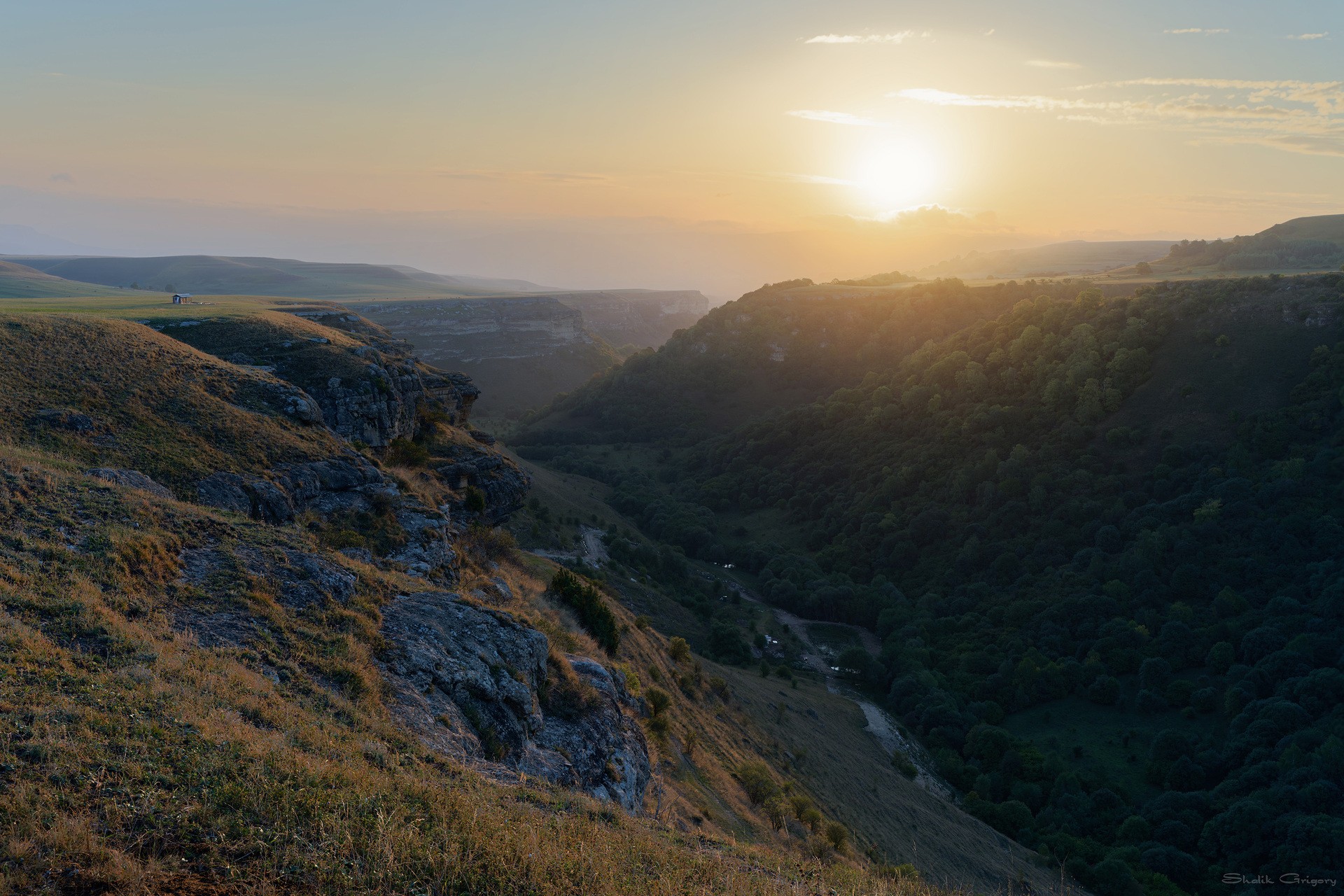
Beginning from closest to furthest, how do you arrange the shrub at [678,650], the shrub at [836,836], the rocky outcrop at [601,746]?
the rocky outcrop at [601,746], the shrub at [836,836], the shrub at [678,650]

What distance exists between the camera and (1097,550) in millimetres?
55219

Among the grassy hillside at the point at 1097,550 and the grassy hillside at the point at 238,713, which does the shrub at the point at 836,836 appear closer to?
the grassy hillside at the point at 238,713

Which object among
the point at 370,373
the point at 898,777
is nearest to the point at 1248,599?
the point at 898,777

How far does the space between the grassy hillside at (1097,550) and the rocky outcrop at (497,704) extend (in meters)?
28.9

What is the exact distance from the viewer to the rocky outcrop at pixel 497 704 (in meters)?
12.2

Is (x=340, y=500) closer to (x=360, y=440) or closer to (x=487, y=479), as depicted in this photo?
(x=360, y=440)

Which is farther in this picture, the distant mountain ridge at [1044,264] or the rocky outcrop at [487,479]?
the distant mountain ridge at [1044,264]

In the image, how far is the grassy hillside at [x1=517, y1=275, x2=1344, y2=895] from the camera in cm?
3672

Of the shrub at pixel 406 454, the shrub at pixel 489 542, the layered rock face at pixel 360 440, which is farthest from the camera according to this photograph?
the shrub at pixel 406 454

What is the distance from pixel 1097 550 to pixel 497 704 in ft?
184

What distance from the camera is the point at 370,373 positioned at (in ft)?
103

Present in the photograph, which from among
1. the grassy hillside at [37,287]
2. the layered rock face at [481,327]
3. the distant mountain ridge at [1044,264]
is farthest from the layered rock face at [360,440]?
the distant mountain ridge at [1044,264]

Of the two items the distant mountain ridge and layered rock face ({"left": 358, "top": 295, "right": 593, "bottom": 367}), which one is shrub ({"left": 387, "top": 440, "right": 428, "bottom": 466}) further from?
the distant mountain ridge

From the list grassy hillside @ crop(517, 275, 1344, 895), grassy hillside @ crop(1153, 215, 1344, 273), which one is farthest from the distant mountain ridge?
grassy hillside @ crop(517, 275, 1344, 895)
